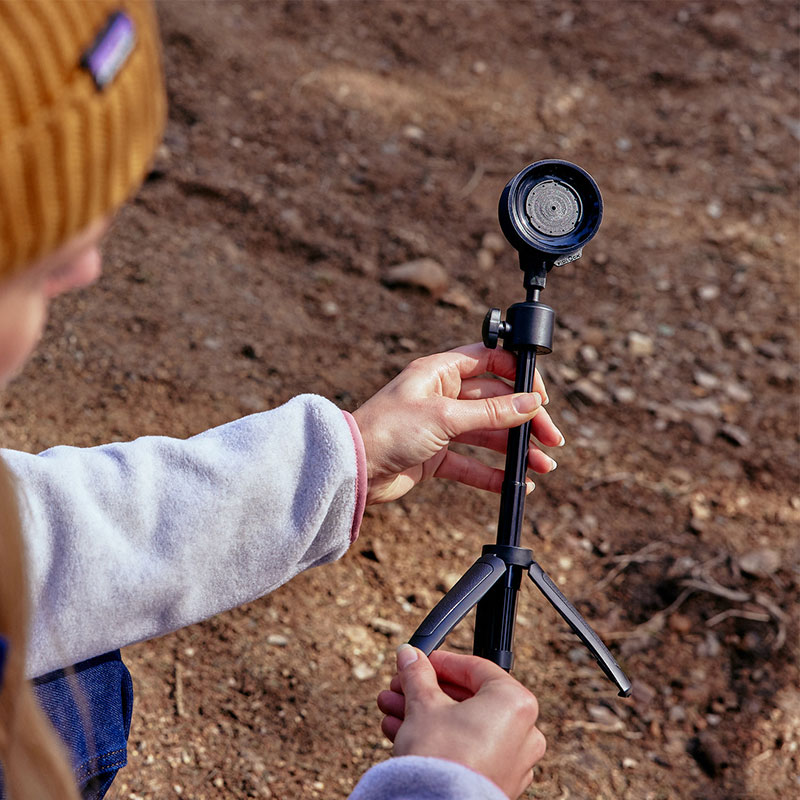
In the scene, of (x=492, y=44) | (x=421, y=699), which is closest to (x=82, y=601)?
(x=421, y=699)

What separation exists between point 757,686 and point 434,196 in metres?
1.89

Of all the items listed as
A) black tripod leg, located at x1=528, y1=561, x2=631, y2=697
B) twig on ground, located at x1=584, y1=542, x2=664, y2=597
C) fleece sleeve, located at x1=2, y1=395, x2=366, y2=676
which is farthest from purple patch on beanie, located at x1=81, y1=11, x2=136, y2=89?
twig on ground, located at x1=584, y1=542, x2=664, y2=597

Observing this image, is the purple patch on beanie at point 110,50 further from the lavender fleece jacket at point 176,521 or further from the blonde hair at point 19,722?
the lavender fleece jacket at point 176,521

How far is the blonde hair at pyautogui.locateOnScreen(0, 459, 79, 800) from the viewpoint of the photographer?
978 mm

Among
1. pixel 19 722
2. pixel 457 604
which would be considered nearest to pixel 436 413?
pixel 457 604

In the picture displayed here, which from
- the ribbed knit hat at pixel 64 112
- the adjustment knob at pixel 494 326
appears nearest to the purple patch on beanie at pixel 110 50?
the ribbed knit hat at pixel 64 112

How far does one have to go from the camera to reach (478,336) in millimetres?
2727

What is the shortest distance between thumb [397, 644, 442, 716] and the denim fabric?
408mm

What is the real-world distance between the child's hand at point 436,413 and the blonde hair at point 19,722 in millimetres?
578

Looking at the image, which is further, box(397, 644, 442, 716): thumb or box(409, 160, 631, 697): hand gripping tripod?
box(409, 160, 631, 697): hand gripping tripod

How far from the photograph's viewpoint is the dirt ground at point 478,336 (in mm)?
1898

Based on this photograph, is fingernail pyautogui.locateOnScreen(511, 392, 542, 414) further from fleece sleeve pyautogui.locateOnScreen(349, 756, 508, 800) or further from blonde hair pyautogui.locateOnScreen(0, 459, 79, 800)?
blonde hair pyautogui.locateOnScreen(0, 459, 79, 800)

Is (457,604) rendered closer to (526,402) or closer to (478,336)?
(526,402)

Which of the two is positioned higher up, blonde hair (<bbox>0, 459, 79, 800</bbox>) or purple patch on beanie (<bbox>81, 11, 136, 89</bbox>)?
purple patch on beanie (<bbox>81, 11, 136, 89</bbox>)
